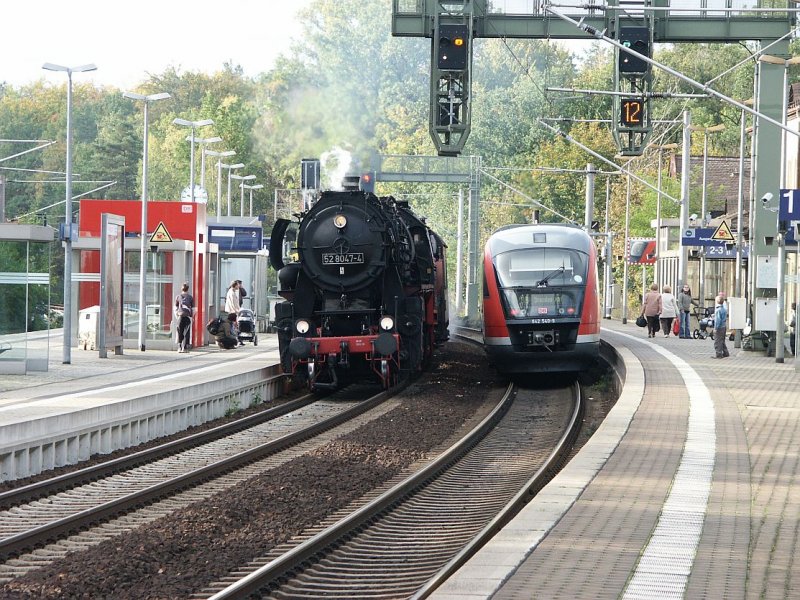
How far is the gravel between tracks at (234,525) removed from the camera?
356 inches

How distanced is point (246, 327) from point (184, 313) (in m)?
5.86

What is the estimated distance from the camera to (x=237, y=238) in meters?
43.7

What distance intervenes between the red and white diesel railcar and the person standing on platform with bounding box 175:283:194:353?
978cm

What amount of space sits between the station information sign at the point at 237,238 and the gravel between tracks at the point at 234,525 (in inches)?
947

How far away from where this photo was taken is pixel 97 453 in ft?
55.0

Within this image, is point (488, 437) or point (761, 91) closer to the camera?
point (488, 437)

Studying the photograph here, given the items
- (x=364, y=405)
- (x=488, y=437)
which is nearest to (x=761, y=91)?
(x=364, y=405)

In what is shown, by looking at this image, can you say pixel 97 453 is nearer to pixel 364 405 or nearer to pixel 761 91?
pixel 364 405

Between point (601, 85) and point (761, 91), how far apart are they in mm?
68372

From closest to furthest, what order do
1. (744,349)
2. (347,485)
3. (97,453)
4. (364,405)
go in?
(347,485) < (97,453) < (364,405) < (744,349)

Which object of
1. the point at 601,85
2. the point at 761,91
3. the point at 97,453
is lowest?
the point at 97,453

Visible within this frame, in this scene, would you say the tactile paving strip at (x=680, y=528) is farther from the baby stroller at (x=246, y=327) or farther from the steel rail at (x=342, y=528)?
the baby stroller at (x=246, y=327)

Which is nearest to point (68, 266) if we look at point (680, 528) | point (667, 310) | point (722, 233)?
point (722, 233)

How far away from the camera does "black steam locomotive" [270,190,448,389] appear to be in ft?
77.5
